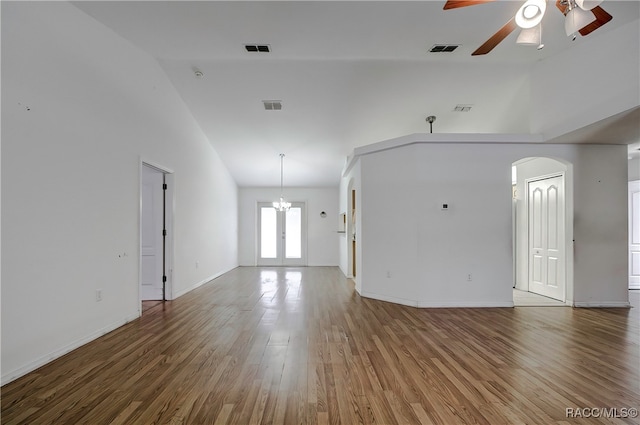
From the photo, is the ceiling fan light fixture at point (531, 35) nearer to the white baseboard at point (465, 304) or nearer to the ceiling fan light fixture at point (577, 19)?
the ceiling fan light fixture at point (577, 19)

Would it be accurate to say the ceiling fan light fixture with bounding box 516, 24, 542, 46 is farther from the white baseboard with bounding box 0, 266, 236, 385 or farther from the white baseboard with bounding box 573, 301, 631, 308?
the white baseboard with bounding box 0, 266, 236, 385

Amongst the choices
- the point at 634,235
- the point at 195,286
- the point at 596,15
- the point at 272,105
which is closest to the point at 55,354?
the point at 195,286

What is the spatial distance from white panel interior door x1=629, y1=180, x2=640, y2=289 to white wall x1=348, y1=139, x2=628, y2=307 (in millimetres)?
2159

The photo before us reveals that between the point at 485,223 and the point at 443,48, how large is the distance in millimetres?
2575

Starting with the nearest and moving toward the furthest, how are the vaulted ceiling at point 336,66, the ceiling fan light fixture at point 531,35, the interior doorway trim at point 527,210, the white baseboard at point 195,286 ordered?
the ceiling fan light fixture at point 531,35
the vaulted ceiling at point 336,66
the interior doorway trim at point 527,210
the white baseboard at point 195,286

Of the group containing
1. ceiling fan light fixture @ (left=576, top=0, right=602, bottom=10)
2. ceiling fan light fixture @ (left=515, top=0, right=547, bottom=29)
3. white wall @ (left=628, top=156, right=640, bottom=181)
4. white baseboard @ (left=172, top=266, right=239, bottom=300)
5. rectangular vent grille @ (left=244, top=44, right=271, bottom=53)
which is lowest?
white baseboard @ (left=172, top=266, right=239, bottom=300)

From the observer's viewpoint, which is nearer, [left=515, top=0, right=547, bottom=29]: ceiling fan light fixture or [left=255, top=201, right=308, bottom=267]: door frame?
[left=515, top=0, right=547, bottom=29]: ceiling fan light fixture

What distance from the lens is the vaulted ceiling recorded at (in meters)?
3.55

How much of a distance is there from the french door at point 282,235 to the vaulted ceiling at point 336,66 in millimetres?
3064

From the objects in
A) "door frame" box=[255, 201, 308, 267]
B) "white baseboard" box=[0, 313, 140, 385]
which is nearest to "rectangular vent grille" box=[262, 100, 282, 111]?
"white baseboard" box=[0, 313, 140, 385]

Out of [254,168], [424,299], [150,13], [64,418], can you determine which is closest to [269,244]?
[254,168]

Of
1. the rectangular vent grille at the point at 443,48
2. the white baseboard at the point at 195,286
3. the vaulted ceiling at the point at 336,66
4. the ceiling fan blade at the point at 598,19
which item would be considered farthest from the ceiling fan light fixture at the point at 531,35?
the white baseboard at the point at 195,286

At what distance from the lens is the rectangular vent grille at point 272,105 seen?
18.4 ft

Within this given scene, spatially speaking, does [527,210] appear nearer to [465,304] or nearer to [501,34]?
Result: [465,304]
